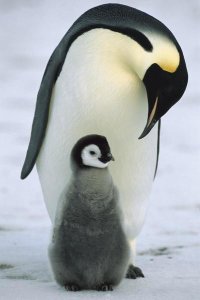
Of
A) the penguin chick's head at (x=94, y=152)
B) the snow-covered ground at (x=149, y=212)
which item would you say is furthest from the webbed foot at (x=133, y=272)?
the penguin chick's head at (x=94, y=152)

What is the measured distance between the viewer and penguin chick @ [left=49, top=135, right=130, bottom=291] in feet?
9.08

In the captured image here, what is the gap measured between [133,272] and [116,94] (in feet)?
2.06

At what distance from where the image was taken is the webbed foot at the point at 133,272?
10.2 ft

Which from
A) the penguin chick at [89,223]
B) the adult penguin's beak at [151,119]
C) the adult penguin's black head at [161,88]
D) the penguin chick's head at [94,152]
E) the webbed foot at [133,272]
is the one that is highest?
the adult penguin's black head at [161,88]

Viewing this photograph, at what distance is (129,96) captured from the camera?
3.16m

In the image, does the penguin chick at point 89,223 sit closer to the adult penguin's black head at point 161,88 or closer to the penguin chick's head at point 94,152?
the penguin chick's head at point 94,152

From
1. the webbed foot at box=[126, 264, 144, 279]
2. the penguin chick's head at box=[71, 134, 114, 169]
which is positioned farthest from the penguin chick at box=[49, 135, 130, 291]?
the webbed foot at box=[126, 264, 144, 279]

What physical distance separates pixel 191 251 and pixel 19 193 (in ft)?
5.58

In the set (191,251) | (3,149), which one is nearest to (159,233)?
(191,251)

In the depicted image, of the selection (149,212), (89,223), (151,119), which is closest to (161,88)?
(151,119)

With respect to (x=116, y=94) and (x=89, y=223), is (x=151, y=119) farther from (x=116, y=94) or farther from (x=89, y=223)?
(x=89, y=223)

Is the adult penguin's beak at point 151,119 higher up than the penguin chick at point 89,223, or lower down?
higher up

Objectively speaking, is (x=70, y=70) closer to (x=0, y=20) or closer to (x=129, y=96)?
(x=129, y=96)

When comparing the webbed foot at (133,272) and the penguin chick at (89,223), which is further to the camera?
the webbed foot at (133,272)
